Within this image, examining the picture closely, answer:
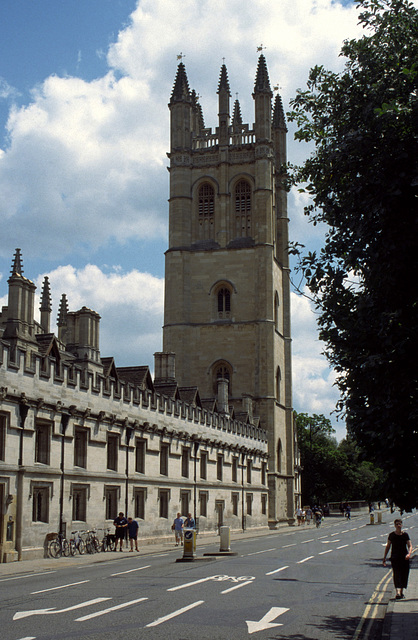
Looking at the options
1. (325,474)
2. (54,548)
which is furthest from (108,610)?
(325,474)

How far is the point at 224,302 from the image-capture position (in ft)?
239

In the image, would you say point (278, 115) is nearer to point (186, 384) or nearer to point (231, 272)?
point (231, 272)

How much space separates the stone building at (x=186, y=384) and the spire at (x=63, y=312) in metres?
0.15

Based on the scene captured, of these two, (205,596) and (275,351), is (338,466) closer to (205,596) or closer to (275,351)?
(275,351)

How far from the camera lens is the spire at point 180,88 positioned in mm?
75500

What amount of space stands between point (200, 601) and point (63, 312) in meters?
45.5

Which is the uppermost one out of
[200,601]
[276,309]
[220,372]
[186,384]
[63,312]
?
[276,309]

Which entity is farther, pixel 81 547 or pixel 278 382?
pixel 278 382

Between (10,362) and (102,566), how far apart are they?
7.99 meters

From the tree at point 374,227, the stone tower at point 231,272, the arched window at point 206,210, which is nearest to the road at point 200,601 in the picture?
the tree at point 374,227

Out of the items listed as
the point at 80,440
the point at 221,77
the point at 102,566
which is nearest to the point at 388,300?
the point at 102,566

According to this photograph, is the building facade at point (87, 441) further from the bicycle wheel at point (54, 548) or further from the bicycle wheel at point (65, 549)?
the bicycle wheel at point (65, 549)

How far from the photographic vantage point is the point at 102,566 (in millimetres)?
24359

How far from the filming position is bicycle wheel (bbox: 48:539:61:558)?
2855 centimetres
